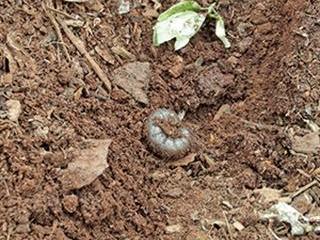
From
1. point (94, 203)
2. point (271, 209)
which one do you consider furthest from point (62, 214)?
point (271, 209)

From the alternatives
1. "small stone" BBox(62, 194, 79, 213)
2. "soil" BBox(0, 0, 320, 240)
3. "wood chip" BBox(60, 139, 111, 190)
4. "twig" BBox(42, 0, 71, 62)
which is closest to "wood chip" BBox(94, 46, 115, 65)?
"soil" BBox(0, 0, 320, 240)

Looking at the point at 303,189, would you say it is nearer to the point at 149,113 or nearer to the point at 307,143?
the point at 307,143

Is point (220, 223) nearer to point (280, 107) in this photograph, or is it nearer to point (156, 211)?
point (156, 211)

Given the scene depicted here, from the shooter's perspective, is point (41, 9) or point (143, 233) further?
point (41, 9)

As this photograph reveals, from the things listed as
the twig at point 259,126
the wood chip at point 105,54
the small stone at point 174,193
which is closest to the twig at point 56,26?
the wood chip at point 105,54

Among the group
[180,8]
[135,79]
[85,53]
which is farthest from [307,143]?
[85,53]

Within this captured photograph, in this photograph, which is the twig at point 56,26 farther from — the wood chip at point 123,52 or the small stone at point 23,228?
the small stone at point 23,228
